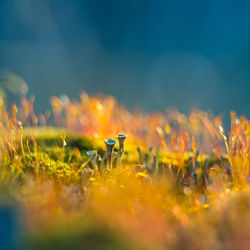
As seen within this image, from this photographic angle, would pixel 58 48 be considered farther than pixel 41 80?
Yes

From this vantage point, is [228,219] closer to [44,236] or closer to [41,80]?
[44,236]

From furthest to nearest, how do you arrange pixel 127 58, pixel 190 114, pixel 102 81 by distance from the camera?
pixel 127 58 → pixel 102 81 → pixel 190 114

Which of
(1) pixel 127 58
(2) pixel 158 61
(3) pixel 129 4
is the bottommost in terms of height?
(2) pixel 158 61

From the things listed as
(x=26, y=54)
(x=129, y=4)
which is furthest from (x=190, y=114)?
(x=129, y=4)

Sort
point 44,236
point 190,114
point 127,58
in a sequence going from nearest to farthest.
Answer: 1. point 44,236
2. point 190,114
3. point 127,58

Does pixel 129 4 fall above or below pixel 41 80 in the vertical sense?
above

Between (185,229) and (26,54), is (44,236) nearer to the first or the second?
(185,229)

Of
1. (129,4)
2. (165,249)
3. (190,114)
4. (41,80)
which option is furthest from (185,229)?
(129,4)

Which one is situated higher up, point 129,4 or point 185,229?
point 129,4

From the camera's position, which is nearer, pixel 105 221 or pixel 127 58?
pixel 105 221

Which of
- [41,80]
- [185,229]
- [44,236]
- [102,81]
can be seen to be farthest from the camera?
[102,81]
